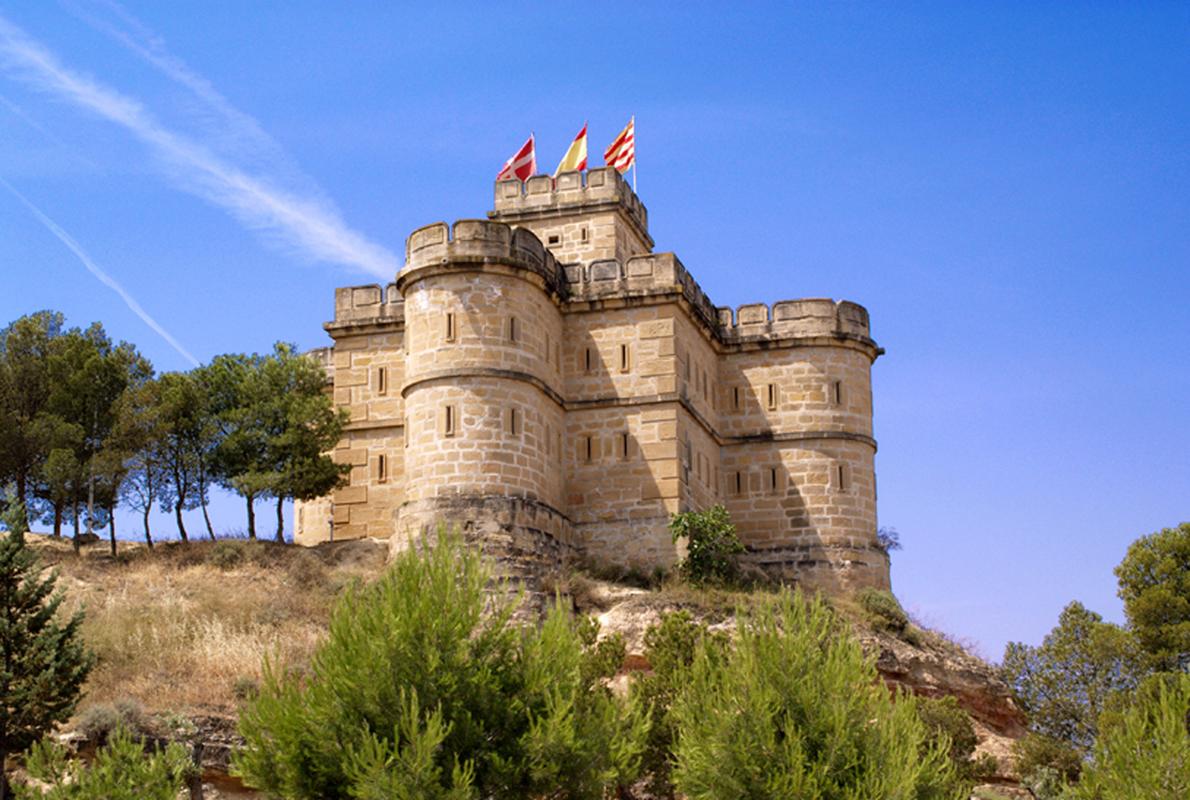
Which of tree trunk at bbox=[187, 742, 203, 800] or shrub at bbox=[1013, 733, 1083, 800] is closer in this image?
tree trunk at bbox=[187, 742, 203, 800]

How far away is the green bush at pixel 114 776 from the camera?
77.8ft

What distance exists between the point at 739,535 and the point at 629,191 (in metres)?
10.9

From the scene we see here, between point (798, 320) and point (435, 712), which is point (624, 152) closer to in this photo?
point (798, 320)

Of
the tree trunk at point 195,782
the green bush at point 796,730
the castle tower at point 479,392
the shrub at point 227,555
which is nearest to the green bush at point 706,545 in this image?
the castle tower at point 479,392

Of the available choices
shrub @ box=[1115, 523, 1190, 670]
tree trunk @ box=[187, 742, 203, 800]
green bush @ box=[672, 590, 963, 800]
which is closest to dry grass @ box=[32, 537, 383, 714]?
tree trunk @ box=[187, 742, 203, 800]

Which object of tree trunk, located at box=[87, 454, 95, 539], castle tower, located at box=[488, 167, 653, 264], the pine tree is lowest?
the pine tree

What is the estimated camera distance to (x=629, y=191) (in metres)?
48.5

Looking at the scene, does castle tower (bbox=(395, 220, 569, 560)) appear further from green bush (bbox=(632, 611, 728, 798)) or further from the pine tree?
the pine tree

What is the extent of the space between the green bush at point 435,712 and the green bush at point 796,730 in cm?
126

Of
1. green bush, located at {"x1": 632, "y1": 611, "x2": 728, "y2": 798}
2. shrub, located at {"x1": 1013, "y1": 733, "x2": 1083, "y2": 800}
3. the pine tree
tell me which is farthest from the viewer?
shrub, located at {"x1": 1013, "y1": 733, "x2": 1083, "y2": 800}

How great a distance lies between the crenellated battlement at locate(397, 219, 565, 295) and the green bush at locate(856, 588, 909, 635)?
10.0 m

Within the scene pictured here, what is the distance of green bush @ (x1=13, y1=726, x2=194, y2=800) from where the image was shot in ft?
77.8

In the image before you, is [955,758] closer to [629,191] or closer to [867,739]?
[867,739]

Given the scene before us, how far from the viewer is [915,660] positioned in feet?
124
